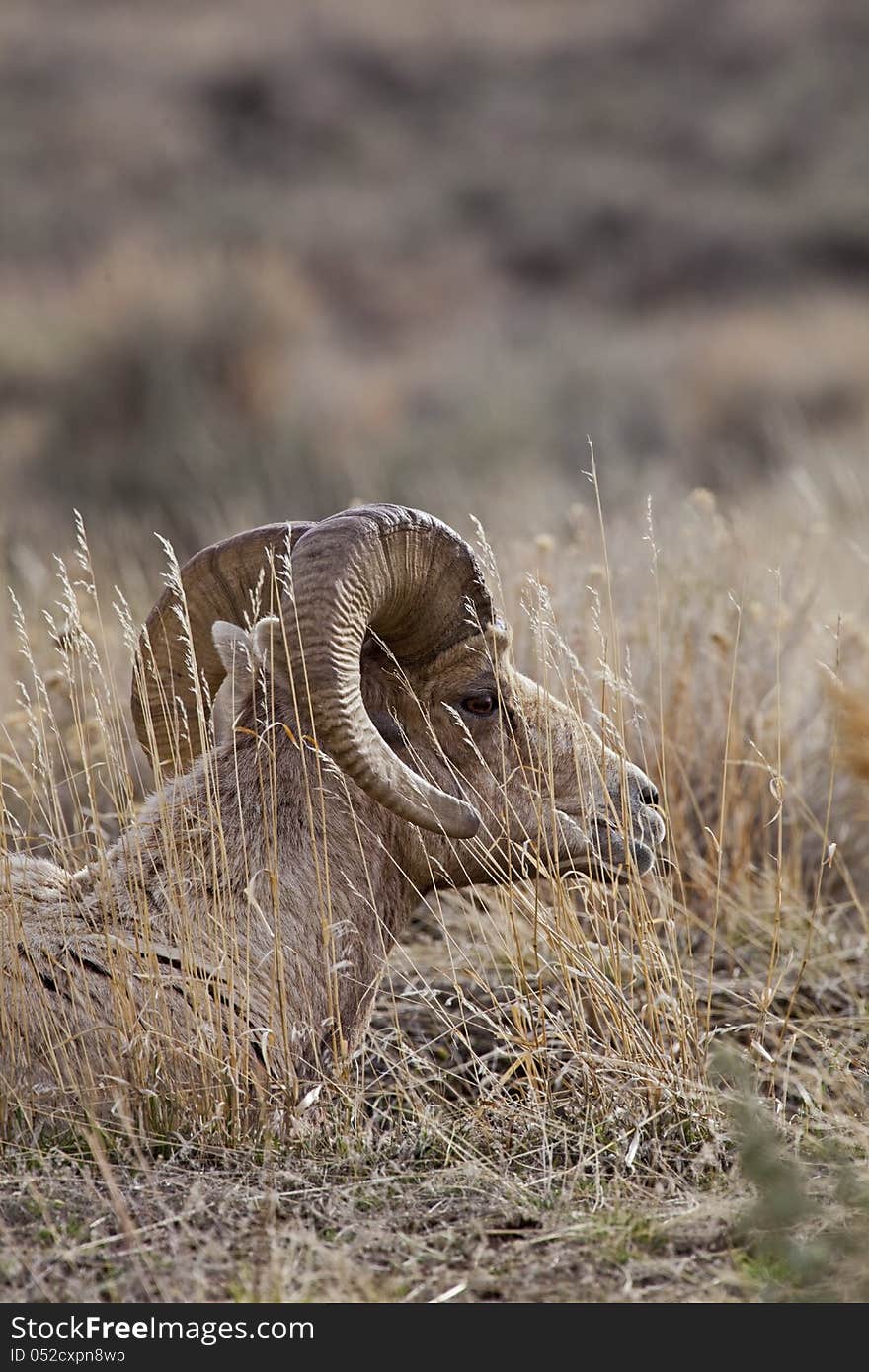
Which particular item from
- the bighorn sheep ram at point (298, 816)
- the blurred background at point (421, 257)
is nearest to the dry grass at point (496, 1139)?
the bighorn sheep ram at point (298, 816)

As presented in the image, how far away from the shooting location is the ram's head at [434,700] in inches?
175

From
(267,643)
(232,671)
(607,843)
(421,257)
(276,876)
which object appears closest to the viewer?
(276,876)

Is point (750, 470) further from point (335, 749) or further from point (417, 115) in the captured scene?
point (417, 115)

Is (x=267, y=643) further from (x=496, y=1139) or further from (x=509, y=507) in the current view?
(x=509, y=507)

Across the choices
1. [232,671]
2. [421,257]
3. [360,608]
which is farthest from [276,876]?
[421,257]

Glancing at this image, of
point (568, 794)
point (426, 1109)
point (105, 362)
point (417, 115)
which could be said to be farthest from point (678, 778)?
point (417, 115)

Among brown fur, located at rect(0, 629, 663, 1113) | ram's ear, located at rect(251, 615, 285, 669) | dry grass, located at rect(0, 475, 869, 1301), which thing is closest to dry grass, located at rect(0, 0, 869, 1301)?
dry grass, located at rect(0, 475, 869, 1301)

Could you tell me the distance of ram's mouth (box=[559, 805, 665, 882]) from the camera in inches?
190

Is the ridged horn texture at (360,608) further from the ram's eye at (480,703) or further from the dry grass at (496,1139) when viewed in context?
the dry grass at (496,1139)

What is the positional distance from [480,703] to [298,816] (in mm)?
696

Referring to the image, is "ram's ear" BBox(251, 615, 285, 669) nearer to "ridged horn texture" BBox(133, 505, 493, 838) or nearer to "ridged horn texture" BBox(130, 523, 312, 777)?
"ridged horn texture" BBox(133, 505, 493, 838)

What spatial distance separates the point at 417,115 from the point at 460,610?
172ft

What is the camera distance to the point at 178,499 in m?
20.2

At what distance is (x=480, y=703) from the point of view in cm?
486
